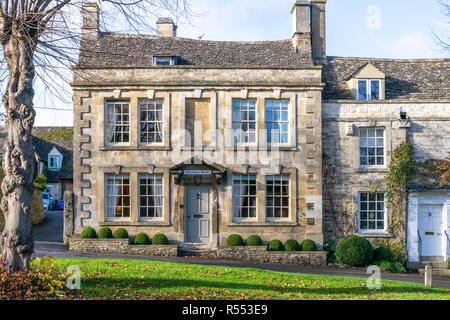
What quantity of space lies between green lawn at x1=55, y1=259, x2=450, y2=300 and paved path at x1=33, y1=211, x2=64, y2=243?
8.92m

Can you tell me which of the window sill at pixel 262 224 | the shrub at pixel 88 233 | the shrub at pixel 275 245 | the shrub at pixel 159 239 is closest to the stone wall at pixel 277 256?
the shrub at pixel 275 245

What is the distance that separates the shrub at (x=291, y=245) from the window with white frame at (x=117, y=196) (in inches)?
263

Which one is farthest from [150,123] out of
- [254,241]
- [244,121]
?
[254,241]

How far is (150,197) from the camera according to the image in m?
18.8

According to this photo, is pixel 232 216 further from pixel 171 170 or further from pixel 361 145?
pixel 361 145

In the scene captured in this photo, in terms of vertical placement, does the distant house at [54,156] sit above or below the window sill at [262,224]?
above

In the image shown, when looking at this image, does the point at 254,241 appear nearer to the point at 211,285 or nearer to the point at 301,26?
the point at 211,285

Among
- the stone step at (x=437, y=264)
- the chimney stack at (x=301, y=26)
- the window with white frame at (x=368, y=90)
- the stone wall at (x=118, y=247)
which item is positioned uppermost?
the chimney stack at (x=301, y=26)

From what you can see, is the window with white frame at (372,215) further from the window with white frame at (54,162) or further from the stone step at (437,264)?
the window with white frame at (54,162)

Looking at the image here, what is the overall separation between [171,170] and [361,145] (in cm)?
829

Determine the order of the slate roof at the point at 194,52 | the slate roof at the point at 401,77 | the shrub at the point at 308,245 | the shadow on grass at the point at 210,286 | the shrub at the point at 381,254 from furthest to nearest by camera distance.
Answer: the slate roof at the point at 401,77 → the slate roof at the point at 194,52 → the shrub at the point at 381,254 → the shrub at the point at 308,245 → the shadow on grass at the point at 210,286

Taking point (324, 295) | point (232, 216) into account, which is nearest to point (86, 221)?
point (232, 216)

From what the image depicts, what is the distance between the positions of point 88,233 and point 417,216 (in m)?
13.8

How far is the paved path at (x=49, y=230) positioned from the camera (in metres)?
21.5
